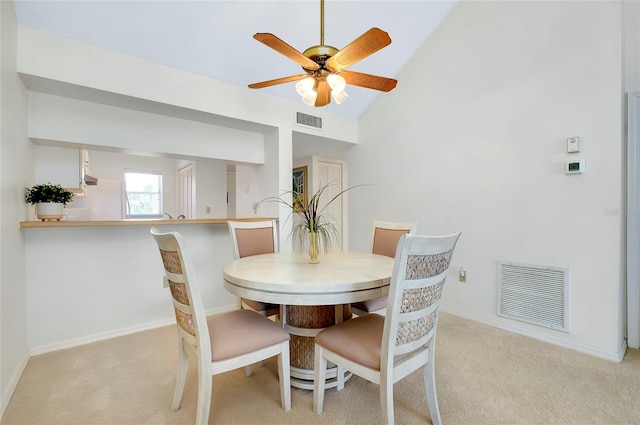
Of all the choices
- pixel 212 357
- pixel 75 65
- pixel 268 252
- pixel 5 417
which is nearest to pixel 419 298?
pixel 212 357

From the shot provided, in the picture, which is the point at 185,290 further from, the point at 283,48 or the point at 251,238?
the point at 283,48

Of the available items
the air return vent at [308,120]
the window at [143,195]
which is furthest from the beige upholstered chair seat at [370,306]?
the window at [143,195]

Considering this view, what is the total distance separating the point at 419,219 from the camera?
10.9 feet

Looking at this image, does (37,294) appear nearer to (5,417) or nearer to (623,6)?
(5,417)

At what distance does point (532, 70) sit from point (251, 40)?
2.46m

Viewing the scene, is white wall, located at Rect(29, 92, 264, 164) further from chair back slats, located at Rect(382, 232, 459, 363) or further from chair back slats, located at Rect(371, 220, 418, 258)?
chair back slats, located at Rect(382, 232, 459, 363)

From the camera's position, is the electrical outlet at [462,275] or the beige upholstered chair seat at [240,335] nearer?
the beige upholstered chair seat at [240,335]

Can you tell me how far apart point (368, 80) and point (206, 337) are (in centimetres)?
186

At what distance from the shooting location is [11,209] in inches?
70.0

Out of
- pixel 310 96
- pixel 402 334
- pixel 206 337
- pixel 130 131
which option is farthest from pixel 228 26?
pixel 402 334

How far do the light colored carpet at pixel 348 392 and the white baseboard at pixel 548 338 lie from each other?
2.5 inches

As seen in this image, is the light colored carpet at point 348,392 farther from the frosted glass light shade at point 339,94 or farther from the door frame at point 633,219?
the frosted glass light shade at point 339,94

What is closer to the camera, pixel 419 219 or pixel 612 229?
pixel 612 229

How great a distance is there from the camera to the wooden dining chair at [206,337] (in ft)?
4.22
